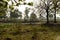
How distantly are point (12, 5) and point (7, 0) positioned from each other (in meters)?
0.50

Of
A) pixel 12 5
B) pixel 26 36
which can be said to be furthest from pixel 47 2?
pixel 12 5

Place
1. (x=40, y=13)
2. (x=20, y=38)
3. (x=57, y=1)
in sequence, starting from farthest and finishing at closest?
(x=40, y=13), (x=57, y=1), (x=20, y=38)

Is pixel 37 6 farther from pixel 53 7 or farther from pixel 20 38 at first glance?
pixel 20 38

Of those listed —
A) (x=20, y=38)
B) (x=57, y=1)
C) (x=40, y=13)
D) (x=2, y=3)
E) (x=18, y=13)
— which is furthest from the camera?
(x=18, y=13)

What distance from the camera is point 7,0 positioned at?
9828mm

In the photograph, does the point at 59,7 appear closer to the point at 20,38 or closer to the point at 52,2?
the point at 52,2

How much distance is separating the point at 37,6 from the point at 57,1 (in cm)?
550

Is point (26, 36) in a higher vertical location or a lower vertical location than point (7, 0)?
lower

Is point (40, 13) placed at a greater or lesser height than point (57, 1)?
lesser

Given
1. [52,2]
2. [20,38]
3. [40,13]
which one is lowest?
[20,38]

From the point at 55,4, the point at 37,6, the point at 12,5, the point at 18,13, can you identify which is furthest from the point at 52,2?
the point at 18,13

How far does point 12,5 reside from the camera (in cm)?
1016

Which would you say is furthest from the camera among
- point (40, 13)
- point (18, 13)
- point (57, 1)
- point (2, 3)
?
point (18, 13)

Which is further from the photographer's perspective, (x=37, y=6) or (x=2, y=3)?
(x=37, y=6)
